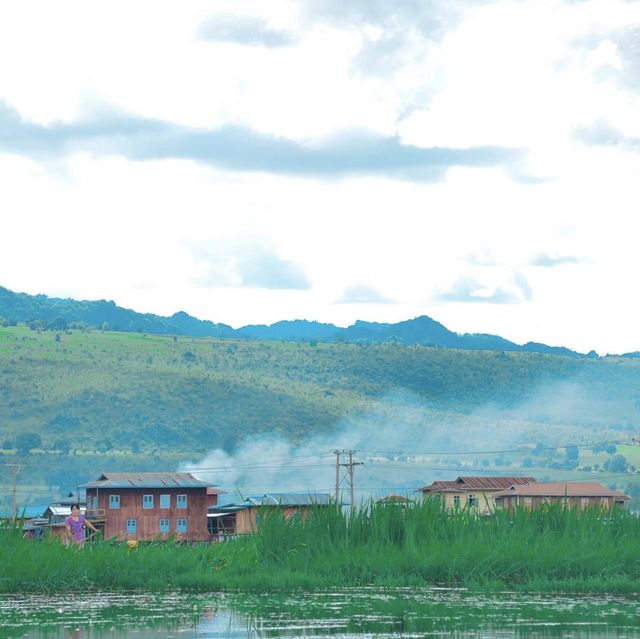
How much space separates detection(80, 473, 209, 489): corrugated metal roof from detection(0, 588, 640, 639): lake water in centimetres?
8228

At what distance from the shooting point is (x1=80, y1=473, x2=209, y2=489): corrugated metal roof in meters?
111

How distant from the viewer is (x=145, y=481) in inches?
4441

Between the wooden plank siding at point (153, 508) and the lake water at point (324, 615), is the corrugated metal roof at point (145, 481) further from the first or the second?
the lake water at point (324, 615)

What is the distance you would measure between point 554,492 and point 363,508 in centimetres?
8028

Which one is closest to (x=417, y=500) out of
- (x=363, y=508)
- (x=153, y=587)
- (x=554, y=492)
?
(x=363, y=508)

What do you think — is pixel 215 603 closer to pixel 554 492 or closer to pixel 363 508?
pixel 363 508

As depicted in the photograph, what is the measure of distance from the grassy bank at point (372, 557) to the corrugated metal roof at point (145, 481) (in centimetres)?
7795

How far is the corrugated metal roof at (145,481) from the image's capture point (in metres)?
111

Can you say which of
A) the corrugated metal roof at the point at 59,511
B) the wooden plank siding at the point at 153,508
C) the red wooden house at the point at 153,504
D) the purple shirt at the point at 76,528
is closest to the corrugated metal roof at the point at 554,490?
the wooden plank siding at the point at 153,508

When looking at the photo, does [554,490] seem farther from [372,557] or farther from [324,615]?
[324,615]

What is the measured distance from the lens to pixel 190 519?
11194 centimetres

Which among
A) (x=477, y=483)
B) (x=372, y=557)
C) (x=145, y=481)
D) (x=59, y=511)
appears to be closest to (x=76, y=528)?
(x=372, y=557)

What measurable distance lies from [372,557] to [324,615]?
18.3ft

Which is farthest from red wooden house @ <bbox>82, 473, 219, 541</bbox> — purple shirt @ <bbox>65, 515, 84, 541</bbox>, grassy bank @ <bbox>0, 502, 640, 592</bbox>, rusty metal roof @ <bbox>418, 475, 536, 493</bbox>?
grassy bank @ <bbox>0, 502, 640, 592</bbox>
